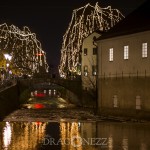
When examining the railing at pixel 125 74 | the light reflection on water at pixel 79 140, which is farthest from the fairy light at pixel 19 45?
the light reflection on water at pixel 79 140

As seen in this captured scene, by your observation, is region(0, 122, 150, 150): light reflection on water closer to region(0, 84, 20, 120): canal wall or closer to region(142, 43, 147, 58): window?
region(142, 43, 147, 58): window

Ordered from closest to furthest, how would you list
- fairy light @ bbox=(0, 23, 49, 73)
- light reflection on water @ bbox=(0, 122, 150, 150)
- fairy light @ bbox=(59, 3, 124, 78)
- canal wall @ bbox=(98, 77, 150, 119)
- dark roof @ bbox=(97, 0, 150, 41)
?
light reflection on water @ bbox=(0, 122, 150, 150), canal wall @ bbox=(98, 77, 150, 119), dark roof @ bbox=(97, 0, 150, 41), fairy light @ bbox=(59, 3, 124, 78), fairy light @ bbox=(0, 23, 49, 73)

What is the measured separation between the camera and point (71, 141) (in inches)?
1235

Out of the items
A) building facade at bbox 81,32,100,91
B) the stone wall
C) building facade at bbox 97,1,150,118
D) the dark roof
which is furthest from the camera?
building facade at bbox 81,32,100,91

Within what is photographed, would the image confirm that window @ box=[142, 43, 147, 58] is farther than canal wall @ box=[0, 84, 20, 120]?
No

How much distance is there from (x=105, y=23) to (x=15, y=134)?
165 ft

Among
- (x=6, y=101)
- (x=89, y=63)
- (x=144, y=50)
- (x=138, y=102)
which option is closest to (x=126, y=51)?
(x=144, y=50)

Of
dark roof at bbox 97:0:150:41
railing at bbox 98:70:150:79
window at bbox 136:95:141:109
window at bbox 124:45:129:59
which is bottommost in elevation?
window at bbox 136:95:141:109

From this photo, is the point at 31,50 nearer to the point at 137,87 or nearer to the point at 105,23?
the point at 105,23

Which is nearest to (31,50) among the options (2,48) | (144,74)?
(2,48)

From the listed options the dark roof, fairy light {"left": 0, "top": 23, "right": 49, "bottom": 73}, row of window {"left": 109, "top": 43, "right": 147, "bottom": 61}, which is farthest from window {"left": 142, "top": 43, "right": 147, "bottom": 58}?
fairy light {"left": 0, "top": 23, "right": 49, "bottom": 73}

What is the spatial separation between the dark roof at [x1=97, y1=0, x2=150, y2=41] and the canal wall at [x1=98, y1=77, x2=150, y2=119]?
5.04m

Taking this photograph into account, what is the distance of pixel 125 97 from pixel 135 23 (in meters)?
8.22

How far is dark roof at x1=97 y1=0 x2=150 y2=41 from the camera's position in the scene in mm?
53081
